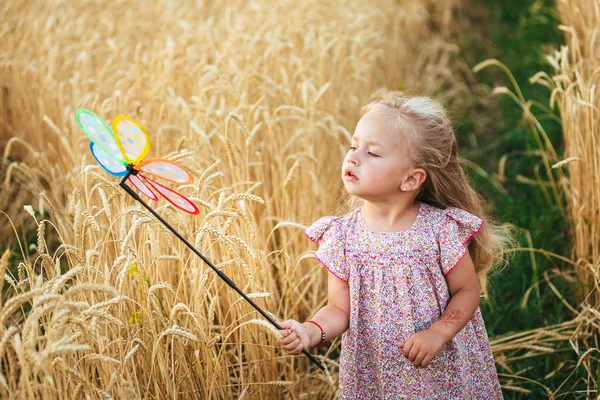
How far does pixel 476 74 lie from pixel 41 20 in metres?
3.80

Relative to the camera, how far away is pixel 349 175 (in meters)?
2.02

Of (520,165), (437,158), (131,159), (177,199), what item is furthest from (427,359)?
(520,165)

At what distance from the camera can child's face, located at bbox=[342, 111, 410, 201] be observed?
2004 millimetres

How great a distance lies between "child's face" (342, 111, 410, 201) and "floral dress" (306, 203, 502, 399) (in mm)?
140

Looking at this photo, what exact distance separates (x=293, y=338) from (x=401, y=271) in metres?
0.37

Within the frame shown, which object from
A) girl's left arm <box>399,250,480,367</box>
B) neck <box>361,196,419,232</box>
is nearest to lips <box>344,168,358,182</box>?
neck <box>361,196,419,232</box>

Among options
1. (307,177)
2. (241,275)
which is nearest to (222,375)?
(241,275)

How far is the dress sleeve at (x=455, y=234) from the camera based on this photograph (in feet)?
6.63

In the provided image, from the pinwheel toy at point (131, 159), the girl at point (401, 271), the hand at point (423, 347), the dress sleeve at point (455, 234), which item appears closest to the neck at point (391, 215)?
the girl at point (401, 271)

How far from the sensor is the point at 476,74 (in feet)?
20.8

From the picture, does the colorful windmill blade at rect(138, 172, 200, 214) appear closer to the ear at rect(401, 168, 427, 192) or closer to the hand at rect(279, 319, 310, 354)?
the hand at rect(279, 319, 310, 354)

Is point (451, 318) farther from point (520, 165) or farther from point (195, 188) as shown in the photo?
point (520, 165)

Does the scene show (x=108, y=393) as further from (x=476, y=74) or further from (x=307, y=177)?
(x=476, y=74)

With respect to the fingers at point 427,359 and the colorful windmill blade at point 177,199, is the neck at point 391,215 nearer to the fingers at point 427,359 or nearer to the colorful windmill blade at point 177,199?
the fingers at point 427,359
